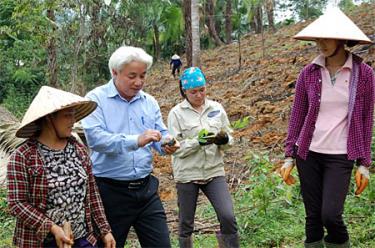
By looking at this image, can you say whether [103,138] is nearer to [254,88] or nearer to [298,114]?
[298,114]

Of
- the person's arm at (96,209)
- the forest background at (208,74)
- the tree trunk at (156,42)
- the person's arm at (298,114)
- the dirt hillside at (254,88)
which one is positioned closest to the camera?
the person's arm at (96,209)

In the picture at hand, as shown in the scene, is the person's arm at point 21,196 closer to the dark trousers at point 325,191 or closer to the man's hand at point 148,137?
the man's hand at point 148,137

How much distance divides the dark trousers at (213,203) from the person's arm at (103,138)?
40.5 inches

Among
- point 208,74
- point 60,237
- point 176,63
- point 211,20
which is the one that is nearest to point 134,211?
point 60,237

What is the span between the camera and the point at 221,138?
4074mm

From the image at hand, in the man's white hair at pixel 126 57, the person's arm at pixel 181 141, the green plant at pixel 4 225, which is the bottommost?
the green plant at pixel 4 225

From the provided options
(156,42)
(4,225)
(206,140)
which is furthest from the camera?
(156,42)

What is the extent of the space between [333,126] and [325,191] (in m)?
0.42

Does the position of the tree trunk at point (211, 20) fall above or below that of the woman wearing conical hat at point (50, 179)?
above

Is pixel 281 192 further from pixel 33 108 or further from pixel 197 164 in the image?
pixel 33 108

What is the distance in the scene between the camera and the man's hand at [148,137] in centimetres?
328

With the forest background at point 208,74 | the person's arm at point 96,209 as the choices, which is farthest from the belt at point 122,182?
the forest background at point 208,74

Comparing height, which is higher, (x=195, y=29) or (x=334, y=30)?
(x=195, y=29)

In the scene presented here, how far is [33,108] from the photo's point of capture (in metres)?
2.92
